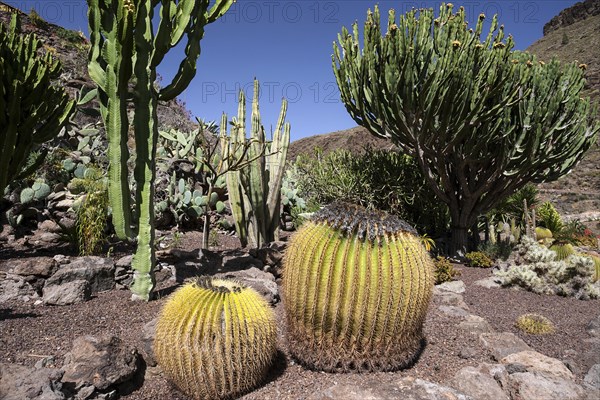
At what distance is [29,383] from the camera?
2453 millimetres

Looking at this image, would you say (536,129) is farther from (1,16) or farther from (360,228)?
(1,16)

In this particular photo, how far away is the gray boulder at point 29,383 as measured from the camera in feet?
7.78

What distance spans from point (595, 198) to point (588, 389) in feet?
73.8

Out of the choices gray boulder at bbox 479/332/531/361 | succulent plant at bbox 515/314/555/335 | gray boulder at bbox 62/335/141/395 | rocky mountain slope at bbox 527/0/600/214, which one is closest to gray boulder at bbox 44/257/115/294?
gray boulder at bbox 62/335/141/395

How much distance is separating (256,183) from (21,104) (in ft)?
10.6

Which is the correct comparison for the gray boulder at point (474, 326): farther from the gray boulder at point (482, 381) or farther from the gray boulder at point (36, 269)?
the gray boulder at point (36, 269)

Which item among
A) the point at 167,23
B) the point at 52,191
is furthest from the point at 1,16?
the point at 167,23

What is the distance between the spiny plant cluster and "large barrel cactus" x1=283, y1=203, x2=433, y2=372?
4.06 m

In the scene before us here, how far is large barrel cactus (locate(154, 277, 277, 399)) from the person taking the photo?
102 inches

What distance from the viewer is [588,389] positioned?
10.1 feet

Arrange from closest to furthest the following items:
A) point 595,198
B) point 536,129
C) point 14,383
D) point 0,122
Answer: point 14,383
point 0,122
point 536,129
point 595,198

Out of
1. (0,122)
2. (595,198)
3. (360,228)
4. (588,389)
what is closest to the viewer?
(360,228)

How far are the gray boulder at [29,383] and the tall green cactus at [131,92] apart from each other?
5.63 feet

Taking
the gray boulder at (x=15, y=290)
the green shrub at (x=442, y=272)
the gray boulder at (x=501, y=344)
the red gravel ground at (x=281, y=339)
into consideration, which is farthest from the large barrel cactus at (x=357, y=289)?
the green shrub at (x=442, y=272)
